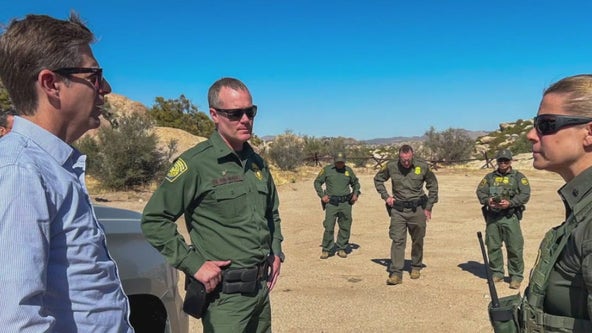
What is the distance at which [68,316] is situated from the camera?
1273mm

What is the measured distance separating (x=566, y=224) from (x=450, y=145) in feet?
94.7

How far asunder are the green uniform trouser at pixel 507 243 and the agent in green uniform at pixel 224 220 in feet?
14.7

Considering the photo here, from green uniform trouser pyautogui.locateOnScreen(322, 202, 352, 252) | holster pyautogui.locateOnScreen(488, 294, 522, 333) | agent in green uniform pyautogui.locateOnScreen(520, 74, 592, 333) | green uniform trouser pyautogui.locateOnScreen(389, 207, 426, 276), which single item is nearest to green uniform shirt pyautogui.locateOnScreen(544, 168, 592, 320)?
agent in green uniform pyautogui.locateOnScreen(520, 74, 592, 333)

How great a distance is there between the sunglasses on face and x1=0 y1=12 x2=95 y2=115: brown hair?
1.67 metres

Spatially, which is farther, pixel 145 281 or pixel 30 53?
pixel 145 281

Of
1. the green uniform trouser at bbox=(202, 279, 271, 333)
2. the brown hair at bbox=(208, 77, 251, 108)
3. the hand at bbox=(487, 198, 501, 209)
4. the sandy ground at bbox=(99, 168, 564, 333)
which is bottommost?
the sandy ground at bbox=(99, 168, 564, 333)

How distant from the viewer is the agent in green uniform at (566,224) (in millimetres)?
1470

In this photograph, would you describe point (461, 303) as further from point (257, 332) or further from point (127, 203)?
point (127, 203)

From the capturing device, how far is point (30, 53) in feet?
4.25

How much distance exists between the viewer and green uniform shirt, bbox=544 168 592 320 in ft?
4.56

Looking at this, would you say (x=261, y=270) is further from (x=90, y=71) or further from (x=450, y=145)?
(x=450, y=145)

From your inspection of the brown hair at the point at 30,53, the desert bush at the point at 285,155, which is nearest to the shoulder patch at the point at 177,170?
the brown hair at the point at 30,53

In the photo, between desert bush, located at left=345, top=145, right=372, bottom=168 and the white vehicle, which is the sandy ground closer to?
the white vehicle

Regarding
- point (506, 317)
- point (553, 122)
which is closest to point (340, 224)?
→ point (506, 317)
